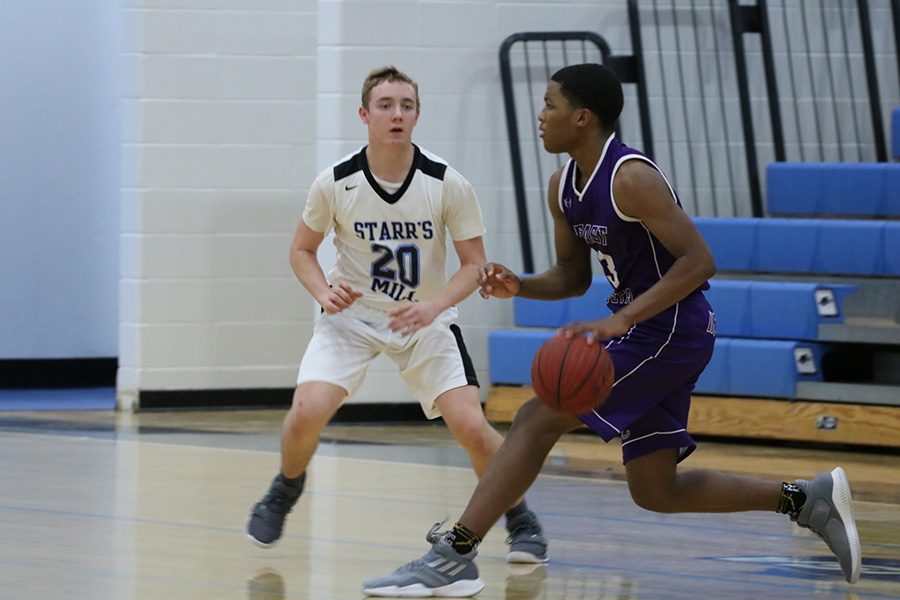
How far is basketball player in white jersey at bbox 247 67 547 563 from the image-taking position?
446cm

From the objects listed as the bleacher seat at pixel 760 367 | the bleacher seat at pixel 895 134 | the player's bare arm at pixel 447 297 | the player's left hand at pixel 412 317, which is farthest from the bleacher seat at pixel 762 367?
the player's left hand at pixel 412 317

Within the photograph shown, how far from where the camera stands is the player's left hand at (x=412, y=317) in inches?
166

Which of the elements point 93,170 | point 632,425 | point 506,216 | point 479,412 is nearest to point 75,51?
point 93,170

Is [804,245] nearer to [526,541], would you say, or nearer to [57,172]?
[526,541]

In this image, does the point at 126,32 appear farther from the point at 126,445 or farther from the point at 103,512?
the point at 103,512

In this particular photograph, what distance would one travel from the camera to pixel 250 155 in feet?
27.4

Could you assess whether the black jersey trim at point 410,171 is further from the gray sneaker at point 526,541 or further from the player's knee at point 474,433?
the gray sneaker at point 526,541

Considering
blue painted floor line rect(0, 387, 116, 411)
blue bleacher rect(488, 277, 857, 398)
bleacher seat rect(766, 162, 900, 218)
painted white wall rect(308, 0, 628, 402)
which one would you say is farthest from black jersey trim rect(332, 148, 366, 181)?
blue painted floor line rect(0, 387, 116, 411)

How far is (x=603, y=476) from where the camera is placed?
625 centimetres

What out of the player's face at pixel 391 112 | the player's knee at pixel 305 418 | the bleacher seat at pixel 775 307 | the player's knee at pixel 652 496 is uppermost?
the player's face at pixel 391 112

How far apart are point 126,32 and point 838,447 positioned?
4197 millimetres

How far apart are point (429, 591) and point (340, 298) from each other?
0.91 metres

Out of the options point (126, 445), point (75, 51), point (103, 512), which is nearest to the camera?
point (103, 512)

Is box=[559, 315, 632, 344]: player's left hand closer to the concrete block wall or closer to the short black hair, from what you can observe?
the short black hair
